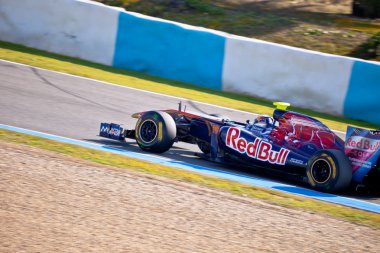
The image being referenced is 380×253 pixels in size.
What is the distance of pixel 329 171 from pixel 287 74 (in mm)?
6172

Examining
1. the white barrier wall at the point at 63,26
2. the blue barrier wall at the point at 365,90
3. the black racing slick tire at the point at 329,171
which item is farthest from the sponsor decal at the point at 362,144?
the white barrier wall at the point at 63,26

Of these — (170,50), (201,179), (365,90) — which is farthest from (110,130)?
(365,90)

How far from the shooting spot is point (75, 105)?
11.6 metres

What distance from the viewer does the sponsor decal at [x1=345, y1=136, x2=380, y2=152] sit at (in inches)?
322

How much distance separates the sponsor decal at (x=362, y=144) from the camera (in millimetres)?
8172

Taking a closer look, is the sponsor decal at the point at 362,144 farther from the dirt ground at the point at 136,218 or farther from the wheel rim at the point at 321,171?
the dirt ground at the point at 136,218

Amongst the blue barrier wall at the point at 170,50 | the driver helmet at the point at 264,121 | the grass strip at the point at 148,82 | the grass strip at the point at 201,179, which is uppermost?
the blue barrier wall at the point at 170,50

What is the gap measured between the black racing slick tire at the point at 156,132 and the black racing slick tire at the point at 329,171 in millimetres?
1887

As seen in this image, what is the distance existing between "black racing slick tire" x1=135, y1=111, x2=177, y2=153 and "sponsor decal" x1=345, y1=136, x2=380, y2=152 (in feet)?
7.42

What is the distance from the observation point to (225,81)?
14.6 m

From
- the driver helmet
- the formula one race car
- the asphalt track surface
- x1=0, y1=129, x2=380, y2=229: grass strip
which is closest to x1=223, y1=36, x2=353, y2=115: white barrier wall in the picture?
the asphalt track surface

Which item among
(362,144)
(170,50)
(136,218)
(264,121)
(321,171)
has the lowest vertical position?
(136,218)

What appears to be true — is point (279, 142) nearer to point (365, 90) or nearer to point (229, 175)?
point (229, 175)

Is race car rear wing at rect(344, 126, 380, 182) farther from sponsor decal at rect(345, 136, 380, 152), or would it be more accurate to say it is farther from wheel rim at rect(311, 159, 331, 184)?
wheel rim at rect(311, 159, 331, 184)
